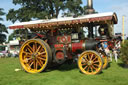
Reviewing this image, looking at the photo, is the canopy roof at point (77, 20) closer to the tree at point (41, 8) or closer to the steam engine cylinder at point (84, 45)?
the steam engine cylinder at point (84, 45)

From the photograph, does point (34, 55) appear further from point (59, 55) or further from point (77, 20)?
point (77, 20)

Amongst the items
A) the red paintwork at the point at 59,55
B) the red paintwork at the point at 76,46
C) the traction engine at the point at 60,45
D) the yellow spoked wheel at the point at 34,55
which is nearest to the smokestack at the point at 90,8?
the traction engine at the point at 60,45

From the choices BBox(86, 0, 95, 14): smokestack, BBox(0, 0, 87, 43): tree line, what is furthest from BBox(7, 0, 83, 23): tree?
BBox(86, 0, 95, 14): smokestack

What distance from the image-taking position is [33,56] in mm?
6488

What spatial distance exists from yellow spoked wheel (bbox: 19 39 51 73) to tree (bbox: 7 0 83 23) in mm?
15301

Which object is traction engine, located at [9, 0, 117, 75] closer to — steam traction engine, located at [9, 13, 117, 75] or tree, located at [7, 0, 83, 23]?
steam traction engine, located at [9, 13, 117, 75]

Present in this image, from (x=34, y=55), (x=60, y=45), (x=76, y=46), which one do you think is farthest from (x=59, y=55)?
(x=34, y=55)

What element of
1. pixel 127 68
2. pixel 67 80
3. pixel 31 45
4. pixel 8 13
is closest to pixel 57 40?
pixel 31 45

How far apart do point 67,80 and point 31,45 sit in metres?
2.64

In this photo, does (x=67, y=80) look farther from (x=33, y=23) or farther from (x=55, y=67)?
(x=33, y=23)

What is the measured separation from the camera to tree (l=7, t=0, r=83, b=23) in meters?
22.0

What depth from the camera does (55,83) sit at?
4.60 metres

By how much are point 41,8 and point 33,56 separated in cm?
1759

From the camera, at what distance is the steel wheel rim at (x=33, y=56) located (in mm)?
6383
